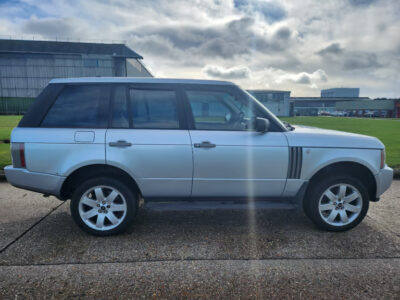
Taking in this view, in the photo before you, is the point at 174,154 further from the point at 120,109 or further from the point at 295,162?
the point at 295,162

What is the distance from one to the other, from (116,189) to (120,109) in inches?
39.3

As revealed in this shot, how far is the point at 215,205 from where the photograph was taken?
338cm

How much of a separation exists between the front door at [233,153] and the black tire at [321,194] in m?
0.43

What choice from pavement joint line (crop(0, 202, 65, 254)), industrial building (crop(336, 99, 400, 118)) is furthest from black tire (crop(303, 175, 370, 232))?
industrial building (crop(336, 99, 400, 118))

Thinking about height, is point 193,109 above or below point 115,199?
above

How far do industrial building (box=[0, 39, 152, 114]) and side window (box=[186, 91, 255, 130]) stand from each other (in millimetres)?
47560

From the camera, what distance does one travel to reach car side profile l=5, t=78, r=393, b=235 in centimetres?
319

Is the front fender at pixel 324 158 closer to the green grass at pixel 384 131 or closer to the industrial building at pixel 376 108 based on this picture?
the green grass at pixel 384 131

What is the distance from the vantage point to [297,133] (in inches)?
134

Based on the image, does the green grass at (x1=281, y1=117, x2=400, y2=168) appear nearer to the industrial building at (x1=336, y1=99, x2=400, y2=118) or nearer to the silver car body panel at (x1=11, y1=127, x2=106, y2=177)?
the silver car body panel at (x1=11, y1=127, x2=106, y2=177)

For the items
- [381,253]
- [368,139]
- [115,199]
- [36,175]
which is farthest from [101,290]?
[368,139]

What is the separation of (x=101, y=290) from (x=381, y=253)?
3.00 m

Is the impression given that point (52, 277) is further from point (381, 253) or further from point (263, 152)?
point (381, 253)

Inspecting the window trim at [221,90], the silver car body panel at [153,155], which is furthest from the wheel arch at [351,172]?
the silver car body panel at [153,155]
